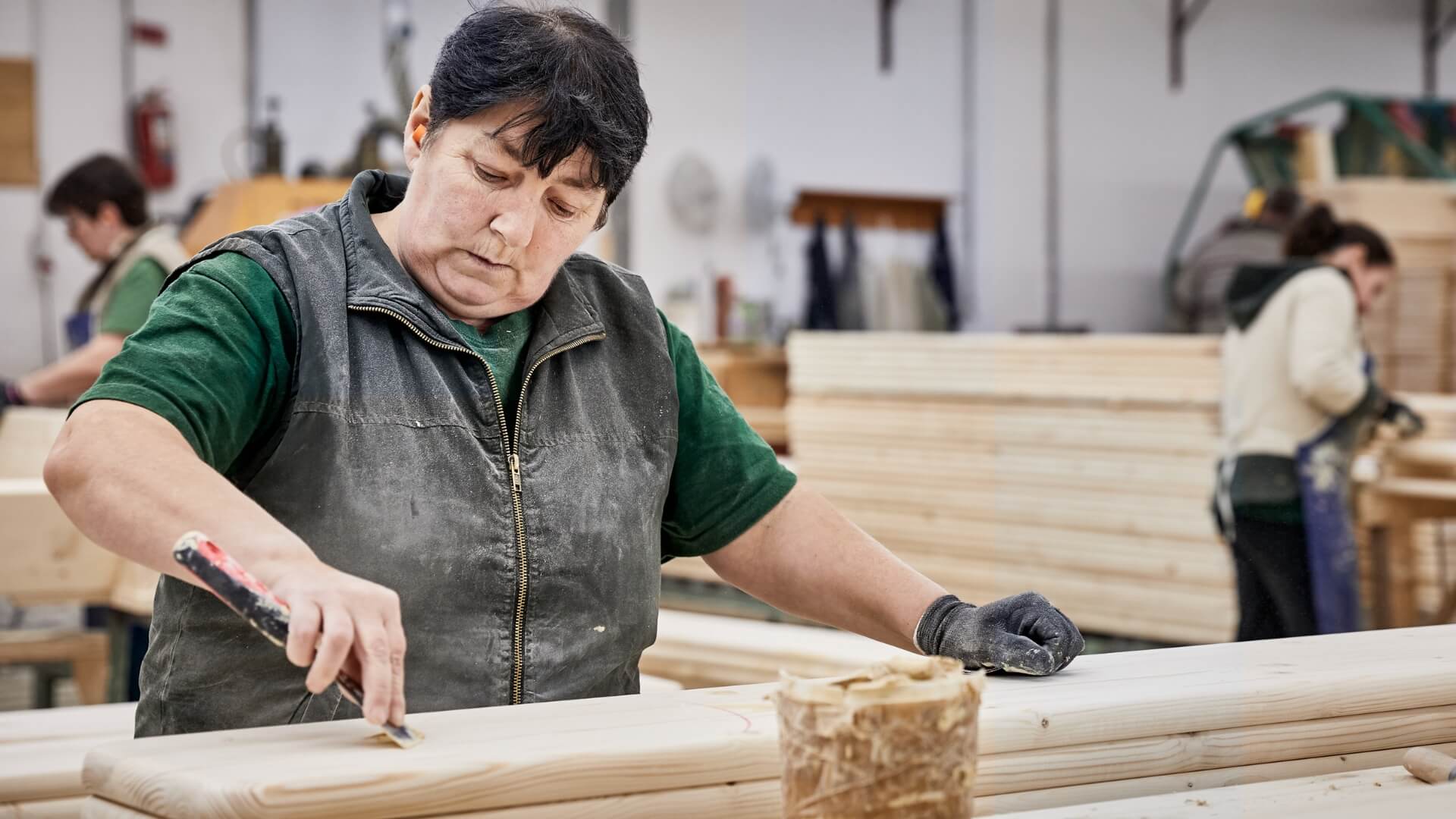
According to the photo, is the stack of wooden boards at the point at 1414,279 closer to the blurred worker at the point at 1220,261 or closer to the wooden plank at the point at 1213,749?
the blurred worker at the point at 1220,261

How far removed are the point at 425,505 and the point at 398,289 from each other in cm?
26

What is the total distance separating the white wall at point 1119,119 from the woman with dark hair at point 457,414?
1078cm

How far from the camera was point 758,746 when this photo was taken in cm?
150

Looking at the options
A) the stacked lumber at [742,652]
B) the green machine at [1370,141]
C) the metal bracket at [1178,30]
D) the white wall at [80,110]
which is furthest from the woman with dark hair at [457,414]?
the metal bracket at [1178,30]

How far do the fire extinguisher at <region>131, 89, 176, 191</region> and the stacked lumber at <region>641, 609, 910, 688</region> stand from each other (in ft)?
25.6

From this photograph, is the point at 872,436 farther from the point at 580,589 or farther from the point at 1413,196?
the point at 580,589

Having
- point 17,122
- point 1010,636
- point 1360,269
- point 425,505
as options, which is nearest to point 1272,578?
point 1360,269

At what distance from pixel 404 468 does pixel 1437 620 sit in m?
5.82

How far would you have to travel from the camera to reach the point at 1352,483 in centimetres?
588

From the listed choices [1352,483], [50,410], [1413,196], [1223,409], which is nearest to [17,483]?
[50,410]

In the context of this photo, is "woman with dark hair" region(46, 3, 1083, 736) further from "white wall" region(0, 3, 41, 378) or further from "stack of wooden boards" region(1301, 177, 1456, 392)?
"white wall" region(0, 3, 41, 378)

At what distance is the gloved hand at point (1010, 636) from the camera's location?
6.05 feet

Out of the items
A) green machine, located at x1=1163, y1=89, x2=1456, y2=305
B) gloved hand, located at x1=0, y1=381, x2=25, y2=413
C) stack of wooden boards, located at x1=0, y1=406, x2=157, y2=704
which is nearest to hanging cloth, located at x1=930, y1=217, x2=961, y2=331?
green machine, located at x1=1163, y1=89, x2=1456, y2=305

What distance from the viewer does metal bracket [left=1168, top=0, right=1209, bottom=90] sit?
13211mm
